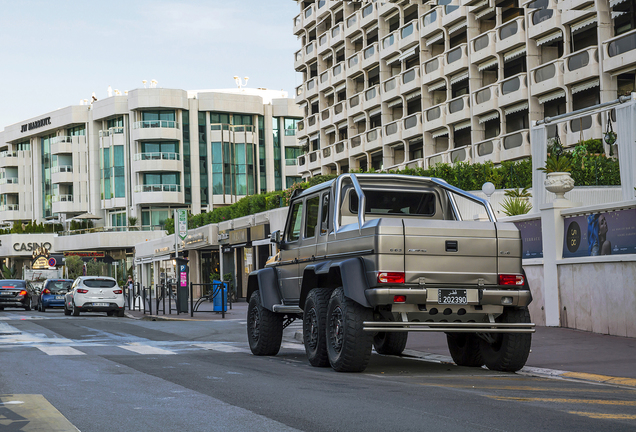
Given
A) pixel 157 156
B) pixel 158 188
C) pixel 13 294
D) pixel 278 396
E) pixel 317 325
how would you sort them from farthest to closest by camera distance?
pixel 158 188 → pixel 157 156 → pixel 13 294 → pixel 317 325 → pixel 278 396

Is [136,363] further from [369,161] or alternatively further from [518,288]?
[369,161]

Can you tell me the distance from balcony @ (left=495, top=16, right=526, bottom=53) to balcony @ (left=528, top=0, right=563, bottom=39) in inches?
27.1

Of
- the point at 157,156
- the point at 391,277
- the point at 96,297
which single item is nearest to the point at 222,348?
the point at 391,277

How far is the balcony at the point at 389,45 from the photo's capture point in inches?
2025

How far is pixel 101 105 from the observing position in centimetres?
8225

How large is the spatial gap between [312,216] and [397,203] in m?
1.24

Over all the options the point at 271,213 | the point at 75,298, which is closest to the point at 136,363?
the point at 75,298

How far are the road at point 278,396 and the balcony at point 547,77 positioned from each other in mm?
26712

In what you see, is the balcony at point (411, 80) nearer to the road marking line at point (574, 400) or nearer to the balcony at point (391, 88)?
the balcony at point (391, 88)

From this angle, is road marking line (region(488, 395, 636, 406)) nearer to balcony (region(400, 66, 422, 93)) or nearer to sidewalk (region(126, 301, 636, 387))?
sidewalk (region(126, 301, 636, 387))

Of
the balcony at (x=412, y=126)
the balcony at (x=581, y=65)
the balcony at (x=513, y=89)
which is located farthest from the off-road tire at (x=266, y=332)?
the balcony at (x=412, y=126)

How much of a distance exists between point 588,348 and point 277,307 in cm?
459

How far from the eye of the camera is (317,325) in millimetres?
10547

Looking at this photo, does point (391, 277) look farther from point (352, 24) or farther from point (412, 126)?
point (352, 24)
